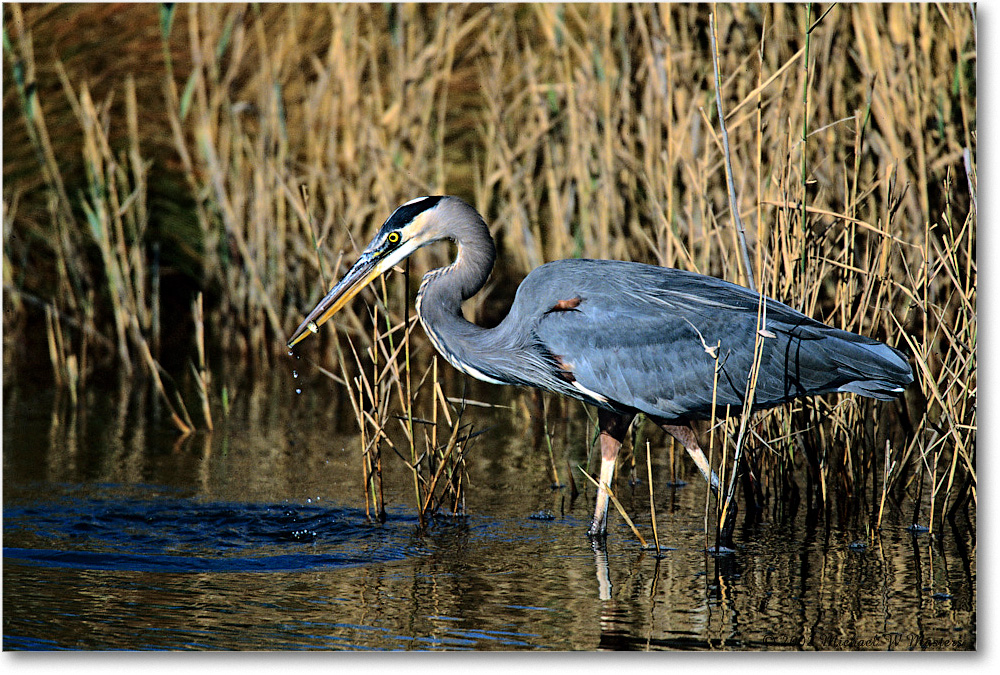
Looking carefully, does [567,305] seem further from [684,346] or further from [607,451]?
[607,451]

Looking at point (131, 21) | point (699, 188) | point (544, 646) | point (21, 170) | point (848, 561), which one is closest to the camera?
point (544, 646)

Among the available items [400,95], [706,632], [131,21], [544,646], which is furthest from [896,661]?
[131,21]

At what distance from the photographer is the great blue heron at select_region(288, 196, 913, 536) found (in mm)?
3537

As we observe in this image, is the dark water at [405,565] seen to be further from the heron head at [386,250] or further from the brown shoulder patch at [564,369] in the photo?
the heron head at [386,250]

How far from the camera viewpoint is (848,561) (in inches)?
136

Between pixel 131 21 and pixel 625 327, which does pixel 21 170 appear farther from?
pixel 625 327

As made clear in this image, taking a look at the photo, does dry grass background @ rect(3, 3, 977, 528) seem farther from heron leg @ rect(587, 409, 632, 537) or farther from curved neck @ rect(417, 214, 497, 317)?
heron leg @ rect(587, 409, 632, 537)

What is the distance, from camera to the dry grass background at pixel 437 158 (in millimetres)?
4109

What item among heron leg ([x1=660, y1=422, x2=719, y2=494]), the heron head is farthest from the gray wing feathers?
the heron head

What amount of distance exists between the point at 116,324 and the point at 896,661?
3.63m

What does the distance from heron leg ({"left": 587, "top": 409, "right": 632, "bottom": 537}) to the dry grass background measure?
1.41 ft

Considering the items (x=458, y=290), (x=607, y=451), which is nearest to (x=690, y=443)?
(x=607, y=451)

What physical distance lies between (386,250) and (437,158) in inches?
71.5

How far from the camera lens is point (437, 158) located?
548 centimetres
